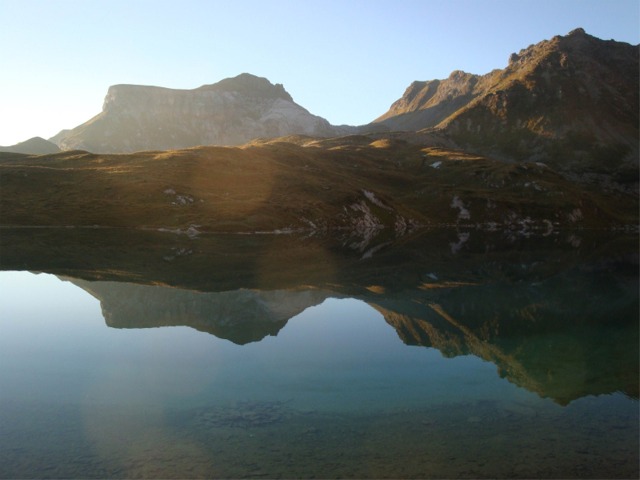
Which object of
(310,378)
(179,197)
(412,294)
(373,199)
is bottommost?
(310,378)

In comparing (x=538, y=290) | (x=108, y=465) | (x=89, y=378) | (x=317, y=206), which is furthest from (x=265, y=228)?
(x=108, y=465)

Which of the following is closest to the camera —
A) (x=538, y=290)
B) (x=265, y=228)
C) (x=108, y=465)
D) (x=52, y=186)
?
(x=108, y=465)

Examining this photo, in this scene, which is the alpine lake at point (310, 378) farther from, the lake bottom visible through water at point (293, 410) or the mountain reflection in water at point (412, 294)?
the mountain reflection in water at point (412, 294)

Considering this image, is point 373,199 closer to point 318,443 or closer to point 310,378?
point 310,378

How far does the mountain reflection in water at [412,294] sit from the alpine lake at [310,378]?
0.33 m

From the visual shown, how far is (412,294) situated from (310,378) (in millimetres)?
28909

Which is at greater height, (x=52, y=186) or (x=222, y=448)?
(x=52, y=186)

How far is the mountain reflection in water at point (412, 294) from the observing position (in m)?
31.4

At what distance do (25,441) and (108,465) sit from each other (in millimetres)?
4013

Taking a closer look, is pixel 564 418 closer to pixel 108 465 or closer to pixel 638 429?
pixel 638 429

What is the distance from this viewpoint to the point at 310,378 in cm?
2559

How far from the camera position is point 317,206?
565ft

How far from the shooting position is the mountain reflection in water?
31406 millimetres

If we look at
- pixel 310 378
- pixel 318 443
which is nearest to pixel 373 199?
pixel 310 378
